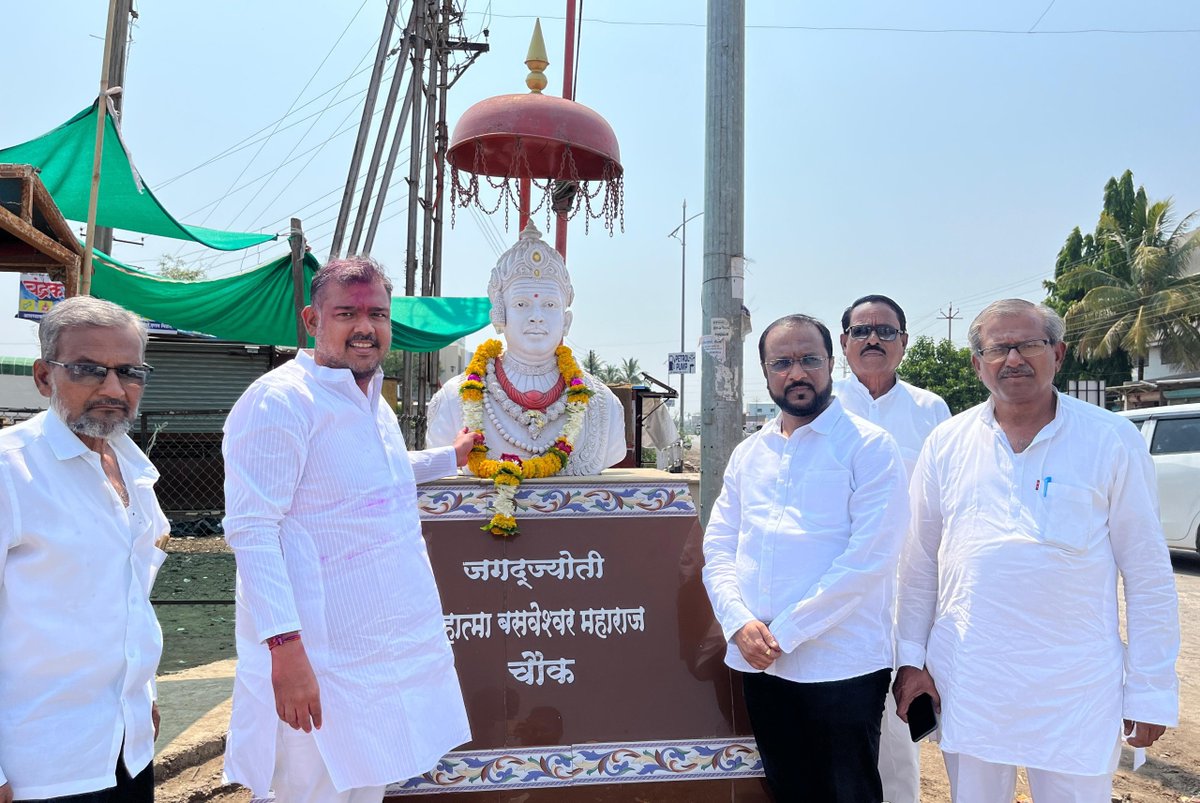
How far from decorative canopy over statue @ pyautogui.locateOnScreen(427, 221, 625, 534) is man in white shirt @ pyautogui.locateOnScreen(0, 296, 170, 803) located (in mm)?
1652

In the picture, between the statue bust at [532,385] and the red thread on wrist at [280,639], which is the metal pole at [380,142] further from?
the red thread on wrist at [280,639]

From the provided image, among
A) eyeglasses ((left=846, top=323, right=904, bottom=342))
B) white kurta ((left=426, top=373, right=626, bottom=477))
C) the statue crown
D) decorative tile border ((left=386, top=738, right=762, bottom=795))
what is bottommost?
decorative tile border ((left=386, top=738, right=762, bottom=795))

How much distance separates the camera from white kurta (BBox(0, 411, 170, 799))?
5.56 feet

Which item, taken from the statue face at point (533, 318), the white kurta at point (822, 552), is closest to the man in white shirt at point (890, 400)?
the white kurta at point (822, 552)

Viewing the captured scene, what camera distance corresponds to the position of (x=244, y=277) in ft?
23.1

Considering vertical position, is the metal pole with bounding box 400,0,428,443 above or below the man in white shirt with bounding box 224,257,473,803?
above

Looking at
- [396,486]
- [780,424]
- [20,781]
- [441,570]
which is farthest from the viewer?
[441,570]

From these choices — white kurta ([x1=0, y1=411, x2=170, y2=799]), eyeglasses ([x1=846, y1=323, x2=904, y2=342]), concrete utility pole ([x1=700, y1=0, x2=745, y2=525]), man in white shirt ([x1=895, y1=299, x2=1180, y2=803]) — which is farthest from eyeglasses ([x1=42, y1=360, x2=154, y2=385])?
concrete utility pole ([x1=700, y1=0, x2=745, y2=525])

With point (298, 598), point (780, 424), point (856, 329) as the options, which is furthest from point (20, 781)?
point (856, 329)

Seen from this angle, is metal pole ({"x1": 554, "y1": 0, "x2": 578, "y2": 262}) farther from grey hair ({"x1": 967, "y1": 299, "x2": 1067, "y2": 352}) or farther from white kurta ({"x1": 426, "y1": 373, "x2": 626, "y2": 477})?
grey hair ({"x1": 967, "y1": 299, "x2": 1067, "y2": 352})

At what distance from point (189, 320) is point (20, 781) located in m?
6.06

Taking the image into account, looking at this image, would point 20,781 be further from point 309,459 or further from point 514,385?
point 514,385

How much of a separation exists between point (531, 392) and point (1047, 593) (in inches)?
89.7

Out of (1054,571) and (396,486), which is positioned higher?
(396,486)
